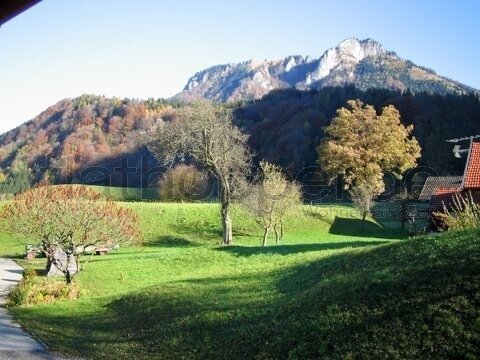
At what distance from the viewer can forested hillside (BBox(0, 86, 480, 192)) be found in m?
75.7

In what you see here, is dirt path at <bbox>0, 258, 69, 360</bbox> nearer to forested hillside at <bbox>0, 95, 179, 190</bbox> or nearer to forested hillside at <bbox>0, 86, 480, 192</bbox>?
forested hillside at <bbox>0, 86, 480, 192</bbox>

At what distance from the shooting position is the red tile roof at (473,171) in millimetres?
25836

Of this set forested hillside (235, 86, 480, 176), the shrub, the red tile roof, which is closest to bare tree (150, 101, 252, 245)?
the red tile roof

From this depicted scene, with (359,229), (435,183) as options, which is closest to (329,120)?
(435,183)

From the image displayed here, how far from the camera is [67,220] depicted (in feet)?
66.9

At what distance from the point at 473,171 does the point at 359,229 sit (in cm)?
1959

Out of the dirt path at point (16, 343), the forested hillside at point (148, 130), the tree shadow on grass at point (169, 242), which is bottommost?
the tree shadow on grass at point (169, 242)

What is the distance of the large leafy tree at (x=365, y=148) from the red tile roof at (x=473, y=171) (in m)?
22.3

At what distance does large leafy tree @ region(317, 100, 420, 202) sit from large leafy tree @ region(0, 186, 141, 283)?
32368mm

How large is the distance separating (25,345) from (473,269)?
8819 mm

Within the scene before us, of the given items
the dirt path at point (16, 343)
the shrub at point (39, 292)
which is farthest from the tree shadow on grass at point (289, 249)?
the dirt path at point (16, 343)

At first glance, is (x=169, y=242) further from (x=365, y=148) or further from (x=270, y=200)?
(x=365, y=148)

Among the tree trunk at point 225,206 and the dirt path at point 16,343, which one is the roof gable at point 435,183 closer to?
the tree trunk at point 225,206

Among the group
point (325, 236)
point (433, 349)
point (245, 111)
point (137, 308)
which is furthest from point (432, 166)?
point (433, 349)
